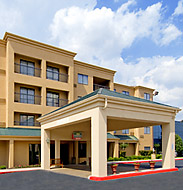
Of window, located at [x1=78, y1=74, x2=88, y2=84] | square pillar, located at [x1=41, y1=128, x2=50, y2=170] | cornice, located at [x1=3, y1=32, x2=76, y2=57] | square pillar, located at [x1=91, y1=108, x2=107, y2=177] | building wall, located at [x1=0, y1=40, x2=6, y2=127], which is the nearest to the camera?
square pillar, located at [x1=91, y1=108, x2=107, y2=177]

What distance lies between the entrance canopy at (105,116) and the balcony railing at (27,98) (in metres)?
7.58

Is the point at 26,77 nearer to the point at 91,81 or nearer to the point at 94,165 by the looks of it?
the point at 91,81

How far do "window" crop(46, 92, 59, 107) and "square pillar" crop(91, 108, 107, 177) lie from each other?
57.4ft

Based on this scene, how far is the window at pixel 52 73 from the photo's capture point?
31.1 metres

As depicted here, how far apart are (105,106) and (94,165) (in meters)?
3.57

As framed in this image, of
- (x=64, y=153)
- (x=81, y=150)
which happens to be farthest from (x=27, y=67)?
(x=81, y=150)

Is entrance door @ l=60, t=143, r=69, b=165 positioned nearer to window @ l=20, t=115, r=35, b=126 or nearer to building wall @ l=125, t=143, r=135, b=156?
window @ l=20, t=115, r=35, b=126

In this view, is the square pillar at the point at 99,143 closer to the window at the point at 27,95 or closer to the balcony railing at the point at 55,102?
the window at the point at 27,95

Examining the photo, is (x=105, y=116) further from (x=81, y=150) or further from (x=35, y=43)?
(x=35, y=43)

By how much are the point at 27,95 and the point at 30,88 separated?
1012 mm

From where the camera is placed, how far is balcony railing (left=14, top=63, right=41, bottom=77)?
92.9 feet

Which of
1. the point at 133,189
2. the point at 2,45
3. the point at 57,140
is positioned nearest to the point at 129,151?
the point at 57,140

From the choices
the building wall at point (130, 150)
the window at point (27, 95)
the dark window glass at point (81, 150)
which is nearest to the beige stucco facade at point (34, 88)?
the window at point (27, 95)

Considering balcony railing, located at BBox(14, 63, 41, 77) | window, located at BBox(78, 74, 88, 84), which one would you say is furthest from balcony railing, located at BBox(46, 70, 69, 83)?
window, located at BBox(78, 74, 88, 84)
